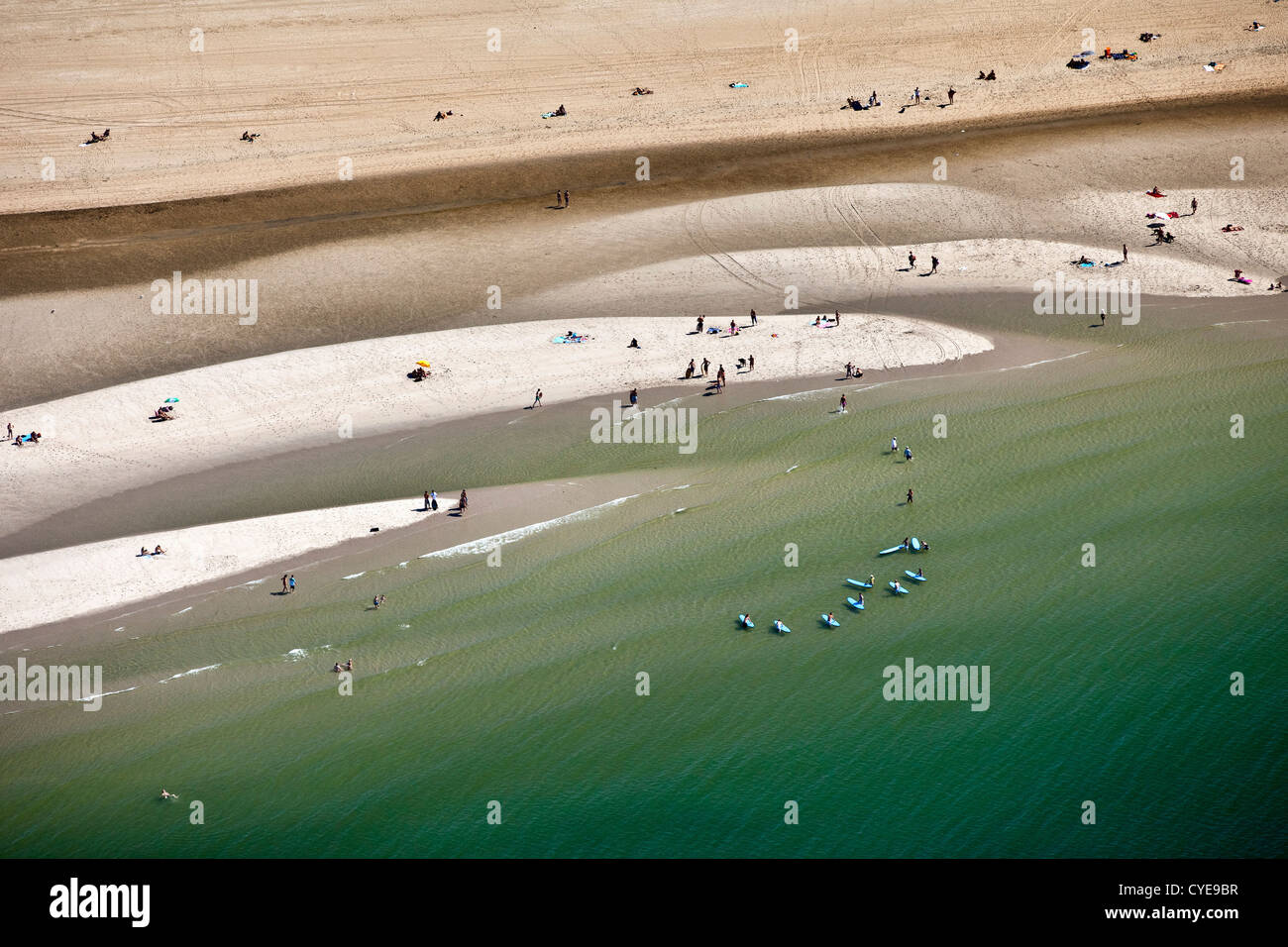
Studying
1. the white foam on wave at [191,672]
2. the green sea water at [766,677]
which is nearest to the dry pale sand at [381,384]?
the green sea water at [766,677]

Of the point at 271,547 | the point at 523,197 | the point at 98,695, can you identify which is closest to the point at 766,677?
the point at 271,547

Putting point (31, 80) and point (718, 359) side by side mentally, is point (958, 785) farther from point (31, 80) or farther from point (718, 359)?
point (31, 80)

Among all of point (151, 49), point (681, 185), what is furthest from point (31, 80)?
point (681, 185)

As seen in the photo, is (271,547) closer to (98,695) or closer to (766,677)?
(98,695)

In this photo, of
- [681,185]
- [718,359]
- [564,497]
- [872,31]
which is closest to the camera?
[564,497]

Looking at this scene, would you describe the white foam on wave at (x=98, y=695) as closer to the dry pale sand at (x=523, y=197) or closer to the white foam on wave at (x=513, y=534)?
the dry pale sand at (x=523, y=197)

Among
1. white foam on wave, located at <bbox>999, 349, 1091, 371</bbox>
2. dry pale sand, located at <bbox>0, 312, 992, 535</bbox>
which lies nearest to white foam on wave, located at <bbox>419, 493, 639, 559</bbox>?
dry pale sand, located at <bbox>0, 312, 992, 535</bbox>

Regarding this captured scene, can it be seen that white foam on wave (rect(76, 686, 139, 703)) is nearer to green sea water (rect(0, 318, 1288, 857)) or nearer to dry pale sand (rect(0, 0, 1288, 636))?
green sea water (rect(0, 318, 1288, 857))
